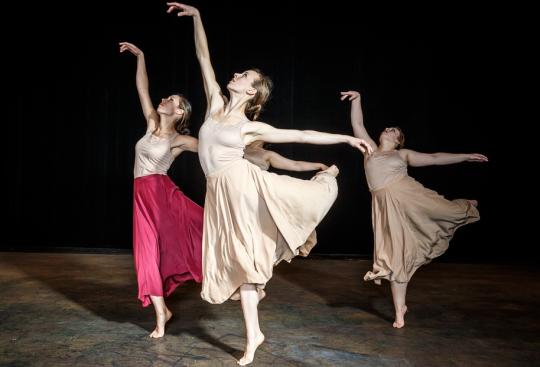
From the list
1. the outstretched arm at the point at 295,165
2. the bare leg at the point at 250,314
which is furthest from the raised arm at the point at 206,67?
the bare leg at the point at 250,314

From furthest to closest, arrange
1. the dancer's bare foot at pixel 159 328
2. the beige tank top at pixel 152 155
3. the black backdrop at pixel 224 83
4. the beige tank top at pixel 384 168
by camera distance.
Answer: the black backdrop at pixel 224 83, the beige tank top at pixel 384 168, the beige tank top at pixel 152 155, the dancer's bare foot at pixel 159 328

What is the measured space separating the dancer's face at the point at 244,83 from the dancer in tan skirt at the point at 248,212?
0.15 meters

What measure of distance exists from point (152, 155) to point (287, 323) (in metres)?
1.31

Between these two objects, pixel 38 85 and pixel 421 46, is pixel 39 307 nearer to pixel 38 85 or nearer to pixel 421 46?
pixel 38 85

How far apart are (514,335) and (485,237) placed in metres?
2.98

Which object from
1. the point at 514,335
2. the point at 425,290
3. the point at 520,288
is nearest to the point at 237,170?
the point at 514,335

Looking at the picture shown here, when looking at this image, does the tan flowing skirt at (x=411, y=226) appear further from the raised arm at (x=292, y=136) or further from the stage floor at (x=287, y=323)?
the raised arm at (x=292, y=136)

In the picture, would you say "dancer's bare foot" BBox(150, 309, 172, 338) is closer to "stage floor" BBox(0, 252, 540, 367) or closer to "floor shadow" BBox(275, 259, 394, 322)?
"stage floor" BBox(0, 252, 540, 367)

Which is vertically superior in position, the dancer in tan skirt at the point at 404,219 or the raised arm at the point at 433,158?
the raised arm at the point at 433,158

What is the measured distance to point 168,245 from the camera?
2.75 meters

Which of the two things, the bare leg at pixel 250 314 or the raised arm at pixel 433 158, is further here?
the raised arm at pixel 433 158

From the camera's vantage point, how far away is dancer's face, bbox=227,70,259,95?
240 centimetres

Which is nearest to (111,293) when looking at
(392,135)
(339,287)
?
(339,287)

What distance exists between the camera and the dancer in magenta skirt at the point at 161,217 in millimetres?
2670
